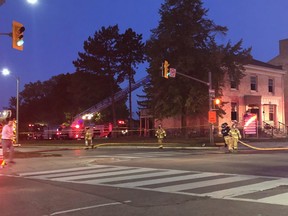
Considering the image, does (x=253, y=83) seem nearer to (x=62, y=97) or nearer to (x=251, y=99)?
(x=251, y=99)

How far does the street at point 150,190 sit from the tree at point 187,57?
2334 centimetres

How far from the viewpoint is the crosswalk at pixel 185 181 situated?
983 centimetres

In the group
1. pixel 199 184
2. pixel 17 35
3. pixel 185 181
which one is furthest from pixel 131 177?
pixel 17 35

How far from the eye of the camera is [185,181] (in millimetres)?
12242

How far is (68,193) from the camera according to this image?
10648mm

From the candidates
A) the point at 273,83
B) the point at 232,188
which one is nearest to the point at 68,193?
the point at 232,188

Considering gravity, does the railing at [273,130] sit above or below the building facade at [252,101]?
below

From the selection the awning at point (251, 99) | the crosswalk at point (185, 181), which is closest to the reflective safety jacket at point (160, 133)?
the crosswalk at point (185, 181)

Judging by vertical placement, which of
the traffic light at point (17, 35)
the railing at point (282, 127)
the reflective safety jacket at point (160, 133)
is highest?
the traffic light at point (17, 35)

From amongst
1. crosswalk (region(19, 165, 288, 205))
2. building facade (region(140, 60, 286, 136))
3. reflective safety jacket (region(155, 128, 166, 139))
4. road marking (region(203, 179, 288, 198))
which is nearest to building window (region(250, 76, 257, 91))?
Answer: building facade (region(140, 60, 286, 136))

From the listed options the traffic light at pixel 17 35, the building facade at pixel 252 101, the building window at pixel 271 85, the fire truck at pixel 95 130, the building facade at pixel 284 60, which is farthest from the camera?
the building facade at pixel 284 60

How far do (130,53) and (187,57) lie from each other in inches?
681

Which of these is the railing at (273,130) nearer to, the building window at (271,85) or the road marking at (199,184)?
the building window at (271,85)

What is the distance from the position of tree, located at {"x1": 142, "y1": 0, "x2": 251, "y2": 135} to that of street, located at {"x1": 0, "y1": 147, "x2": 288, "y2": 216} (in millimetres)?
23343
